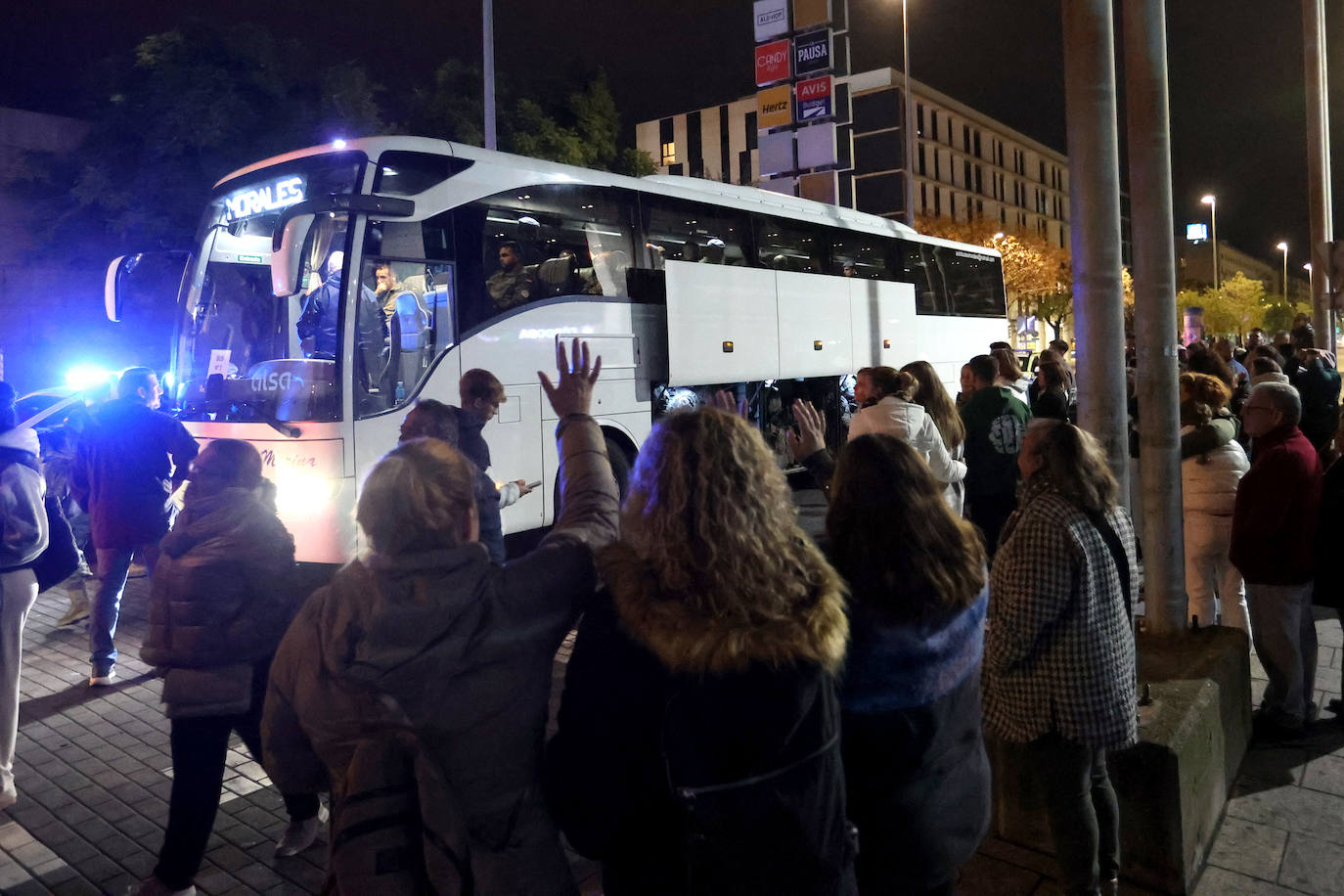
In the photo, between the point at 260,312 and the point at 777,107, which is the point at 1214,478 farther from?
the point at 777,107

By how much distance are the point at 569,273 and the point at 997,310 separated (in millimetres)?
11535

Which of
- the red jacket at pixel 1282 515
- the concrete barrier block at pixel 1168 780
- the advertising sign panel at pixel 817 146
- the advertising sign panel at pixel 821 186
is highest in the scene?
the advertising sign panel at pixel 817 146

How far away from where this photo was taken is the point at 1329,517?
5008 millimetres

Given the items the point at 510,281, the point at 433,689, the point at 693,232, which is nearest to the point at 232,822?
the point at 433,689

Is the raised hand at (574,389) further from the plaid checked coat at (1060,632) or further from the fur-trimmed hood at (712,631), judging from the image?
the plaid checked coat at (1060,632)

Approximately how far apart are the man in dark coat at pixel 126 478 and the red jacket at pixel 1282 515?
667cm

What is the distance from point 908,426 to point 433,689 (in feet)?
14.1

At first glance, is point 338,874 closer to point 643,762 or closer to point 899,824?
point 643,762

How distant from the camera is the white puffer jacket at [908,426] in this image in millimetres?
5852

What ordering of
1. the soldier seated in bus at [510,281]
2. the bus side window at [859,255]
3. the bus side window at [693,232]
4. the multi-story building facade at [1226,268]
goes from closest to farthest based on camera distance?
the soldier seated in bus at [510,281] → the bus side window at [693,232] → the bus side window at [859,255] → the multi-story building facade at [1226,268]

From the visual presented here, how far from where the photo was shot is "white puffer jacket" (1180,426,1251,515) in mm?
5895

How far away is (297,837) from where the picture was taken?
13.5 ft

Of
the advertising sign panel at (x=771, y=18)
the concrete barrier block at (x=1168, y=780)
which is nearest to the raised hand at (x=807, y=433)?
the concrete barrier block at (x=1168, y=780)

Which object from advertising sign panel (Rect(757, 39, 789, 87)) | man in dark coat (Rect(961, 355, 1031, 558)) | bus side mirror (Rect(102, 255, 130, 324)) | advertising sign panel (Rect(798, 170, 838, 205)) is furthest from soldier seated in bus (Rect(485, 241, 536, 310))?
advertising sign panel (Rect(757, 39, 789, 87))
